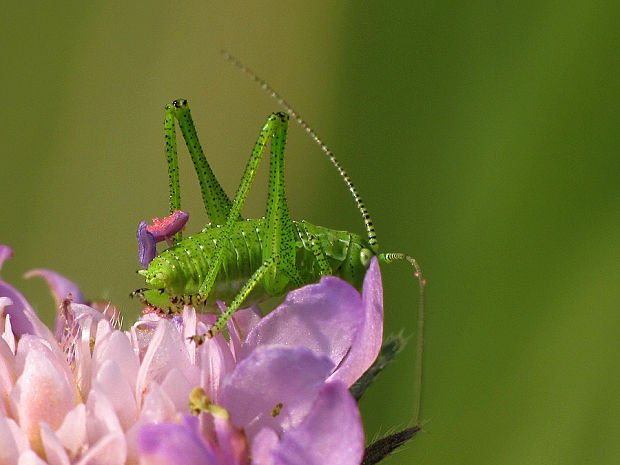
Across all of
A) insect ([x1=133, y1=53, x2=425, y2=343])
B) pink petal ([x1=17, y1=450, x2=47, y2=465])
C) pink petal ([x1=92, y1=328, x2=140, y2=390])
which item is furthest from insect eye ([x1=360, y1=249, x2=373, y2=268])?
pink petal ([x1=17, y1=450, x2=47, y2=465])

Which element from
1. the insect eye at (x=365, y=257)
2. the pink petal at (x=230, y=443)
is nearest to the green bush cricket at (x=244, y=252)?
the insect eye at (x=365, y=257)

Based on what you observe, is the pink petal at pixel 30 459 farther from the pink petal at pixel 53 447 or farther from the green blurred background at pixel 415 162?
the green blurred background at pixel 415 162

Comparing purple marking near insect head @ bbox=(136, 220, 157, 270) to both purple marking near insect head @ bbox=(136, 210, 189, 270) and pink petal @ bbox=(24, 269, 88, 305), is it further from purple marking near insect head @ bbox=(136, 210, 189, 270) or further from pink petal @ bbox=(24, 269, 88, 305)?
pink petal @ bbox=(24, 269, 88, 305)

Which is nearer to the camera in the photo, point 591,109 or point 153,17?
point 591,109

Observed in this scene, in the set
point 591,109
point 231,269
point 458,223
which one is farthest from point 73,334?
point 591,109

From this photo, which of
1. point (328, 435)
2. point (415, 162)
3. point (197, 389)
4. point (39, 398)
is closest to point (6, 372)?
point (39, 398)

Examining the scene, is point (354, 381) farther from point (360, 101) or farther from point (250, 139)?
point (250, 139)

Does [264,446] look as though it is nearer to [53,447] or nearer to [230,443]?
[230,443]
